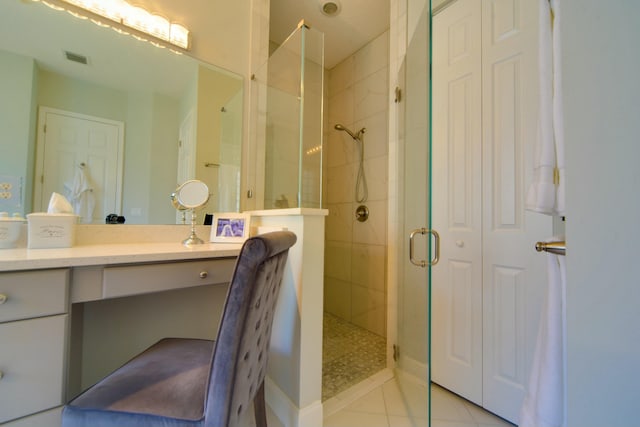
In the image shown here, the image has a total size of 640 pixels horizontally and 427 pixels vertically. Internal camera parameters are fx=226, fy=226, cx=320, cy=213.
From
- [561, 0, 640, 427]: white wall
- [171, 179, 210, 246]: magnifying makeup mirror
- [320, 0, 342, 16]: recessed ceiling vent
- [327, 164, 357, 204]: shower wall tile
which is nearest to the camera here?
[561, 0, 640, 427]: white wall

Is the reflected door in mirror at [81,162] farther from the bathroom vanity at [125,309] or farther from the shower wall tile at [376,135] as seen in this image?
the shower wall tile at [376,135]

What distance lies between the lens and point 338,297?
8.54 ft

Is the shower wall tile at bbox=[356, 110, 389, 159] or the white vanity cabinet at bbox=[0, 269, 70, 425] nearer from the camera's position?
the white vanity cabinet at bbox=[0, 269, 70, 425]

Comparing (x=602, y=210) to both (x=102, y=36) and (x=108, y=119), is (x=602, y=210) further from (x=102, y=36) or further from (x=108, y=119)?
(x=102, y=36)

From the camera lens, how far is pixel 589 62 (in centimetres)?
31

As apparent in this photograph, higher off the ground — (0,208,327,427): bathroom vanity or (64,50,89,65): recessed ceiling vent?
(64,50,89,65): recessed ceiling vent

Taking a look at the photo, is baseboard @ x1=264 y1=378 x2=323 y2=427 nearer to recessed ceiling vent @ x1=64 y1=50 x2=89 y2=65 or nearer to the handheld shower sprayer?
the handheld shower sprayer

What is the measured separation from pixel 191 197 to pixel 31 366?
87 centimetres

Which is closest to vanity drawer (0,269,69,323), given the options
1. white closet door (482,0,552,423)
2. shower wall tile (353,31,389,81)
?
white closet door (482,0,552,423)

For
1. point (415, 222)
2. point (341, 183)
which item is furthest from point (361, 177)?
point (415, 222)

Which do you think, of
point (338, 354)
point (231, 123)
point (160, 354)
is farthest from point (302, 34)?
point (338, 354)

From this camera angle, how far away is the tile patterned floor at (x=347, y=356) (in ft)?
4.85

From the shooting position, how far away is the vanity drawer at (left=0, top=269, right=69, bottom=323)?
62 cm

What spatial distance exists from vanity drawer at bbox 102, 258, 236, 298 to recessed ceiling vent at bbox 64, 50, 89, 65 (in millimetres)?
1125
